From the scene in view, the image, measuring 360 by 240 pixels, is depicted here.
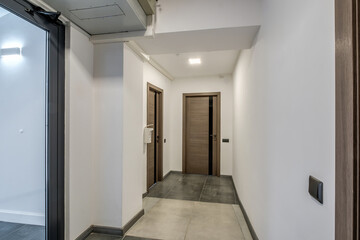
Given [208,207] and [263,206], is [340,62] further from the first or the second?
→ [208,207]

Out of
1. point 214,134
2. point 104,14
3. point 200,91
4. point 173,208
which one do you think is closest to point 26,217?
point 173,208

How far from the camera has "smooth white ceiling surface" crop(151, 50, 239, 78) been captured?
322cm

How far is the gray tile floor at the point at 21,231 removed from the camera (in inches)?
65.1

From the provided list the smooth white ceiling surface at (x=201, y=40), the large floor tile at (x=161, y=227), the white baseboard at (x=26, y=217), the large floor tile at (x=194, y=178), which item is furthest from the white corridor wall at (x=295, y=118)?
the large floor tile at (x=194, y=178)

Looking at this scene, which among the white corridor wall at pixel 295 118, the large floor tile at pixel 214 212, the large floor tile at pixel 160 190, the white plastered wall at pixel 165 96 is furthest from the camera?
the white plastered wall at pixel 165 96

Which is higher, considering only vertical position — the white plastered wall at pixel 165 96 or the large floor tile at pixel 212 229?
the white plastered wall at pixel 165 96

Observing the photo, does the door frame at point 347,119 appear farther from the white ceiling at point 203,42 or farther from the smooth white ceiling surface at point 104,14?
the smooth white ceiling surface at point 104,14

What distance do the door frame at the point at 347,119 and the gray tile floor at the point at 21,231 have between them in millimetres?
2495

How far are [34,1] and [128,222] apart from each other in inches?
104

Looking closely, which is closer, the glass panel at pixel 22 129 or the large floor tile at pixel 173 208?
the glass panel at pixel 22 129

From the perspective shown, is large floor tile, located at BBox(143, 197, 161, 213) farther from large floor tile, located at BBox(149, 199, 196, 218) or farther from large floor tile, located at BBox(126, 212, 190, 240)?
large floor tile, located at BBox(126, 212, 190, 240)

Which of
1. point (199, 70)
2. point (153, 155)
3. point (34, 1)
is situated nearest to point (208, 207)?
point (153, 155)

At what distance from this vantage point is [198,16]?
6.20 feet

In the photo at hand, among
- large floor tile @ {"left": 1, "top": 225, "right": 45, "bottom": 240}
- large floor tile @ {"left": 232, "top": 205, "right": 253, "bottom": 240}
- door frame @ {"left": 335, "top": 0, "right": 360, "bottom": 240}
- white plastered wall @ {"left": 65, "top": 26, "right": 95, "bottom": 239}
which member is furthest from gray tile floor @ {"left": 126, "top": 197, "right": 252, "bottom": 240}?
door frame @ {"left": 335, "top": 0, "right": 360, "bottom": 240}
